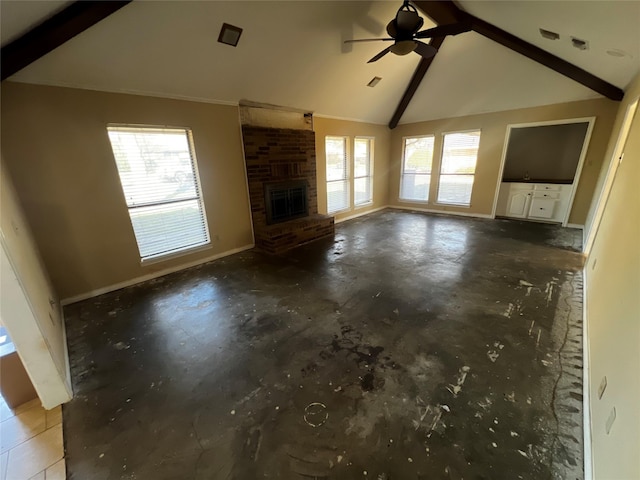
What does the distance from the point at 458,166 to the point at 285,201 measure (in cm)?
455

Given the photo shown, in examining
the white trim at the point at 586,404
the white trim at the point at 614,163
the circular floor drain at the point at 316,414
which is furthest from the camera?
the white trim at the point at 614,163

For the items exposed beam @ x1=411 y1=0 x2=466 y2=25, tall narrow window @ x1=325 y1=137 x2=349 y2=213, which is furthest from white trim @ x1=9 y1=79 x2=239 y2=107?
exposed beam @ x1=411 y1=0 x2=466 y2=25

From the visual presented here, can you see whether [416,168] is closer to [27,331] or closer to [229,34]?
[229,34]

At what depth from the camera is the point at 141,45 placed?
107 inches

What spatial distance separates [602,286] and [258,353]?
2.91 m

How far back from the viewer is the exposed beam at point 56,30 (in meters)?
2.21

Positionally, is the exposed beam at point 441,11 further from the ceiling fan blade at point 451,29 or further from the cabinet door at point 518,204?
the cabinet door at point 518,204

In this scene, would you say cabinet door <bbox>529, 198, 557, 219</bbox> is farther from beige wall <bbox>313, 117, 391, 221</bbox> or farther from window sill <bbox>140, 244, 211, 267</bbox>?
window sill <bbox>140, 244, 211, 267</bbox>

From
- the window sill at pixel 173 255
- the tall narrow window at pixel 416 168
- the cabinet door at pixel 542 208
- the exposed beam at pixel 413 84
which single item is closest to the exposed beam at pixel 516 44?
the exposed beam at pixel 413 84

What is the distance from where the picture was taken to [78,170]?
2969 mm

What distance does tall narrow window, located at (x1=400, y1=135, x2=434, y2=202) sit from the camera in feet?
23.1

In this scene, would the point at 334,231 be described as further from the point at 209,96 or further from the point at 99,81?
the point at 99,81

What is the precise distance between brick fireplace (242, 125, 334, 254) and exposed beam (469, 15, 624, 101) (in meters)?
3.18

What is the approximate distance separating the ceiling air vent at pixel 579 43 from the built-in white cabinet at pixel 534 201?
2835mm
